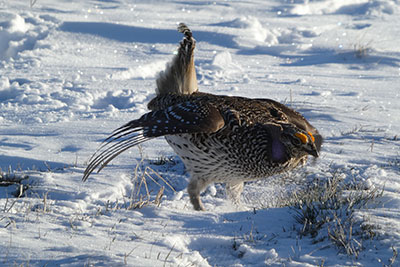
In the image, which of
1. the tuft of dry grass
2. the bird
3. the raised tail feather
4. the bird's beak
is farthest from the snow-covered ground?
the raised tail feather

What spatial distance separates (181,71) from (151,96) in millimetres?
2262

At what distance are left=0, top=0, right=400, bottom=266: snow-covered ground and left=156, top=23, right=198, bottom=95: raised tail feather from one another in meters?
0.70

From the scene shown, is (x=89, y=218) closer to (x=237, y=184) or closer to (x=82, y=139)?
(x=237, y=184)

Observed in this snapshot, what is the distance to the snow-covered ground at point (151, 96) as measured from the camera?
2.51m

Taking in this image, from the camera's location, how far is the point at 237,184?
12.8 feet

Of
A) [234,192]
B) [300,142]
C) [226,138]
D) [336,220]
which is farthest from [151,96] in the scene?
[336,220]

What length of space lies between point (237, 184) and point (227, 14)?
7981mm

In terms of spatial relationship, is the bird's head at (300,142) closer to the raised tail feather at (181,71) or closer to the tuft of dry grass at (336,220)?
the tuft of dry grass at (336,220)

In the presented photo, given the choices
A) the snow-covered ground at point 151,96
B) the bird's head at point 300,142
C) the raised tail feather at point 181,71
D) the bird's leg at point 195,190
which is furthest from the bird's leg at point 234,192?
the raised tail feather at point 181,71

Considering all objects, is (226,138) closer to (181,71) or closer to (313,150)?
A: (313,150)

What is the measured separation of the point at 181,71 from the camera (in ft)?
14.6

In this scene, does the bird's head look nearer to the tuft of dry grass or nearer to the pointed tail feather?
the tuft of dry grass

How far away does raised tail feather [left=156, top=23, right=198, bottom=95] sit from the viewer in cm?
441

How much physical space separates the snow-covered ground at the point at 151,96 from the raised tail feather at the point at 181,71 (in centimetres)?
70
